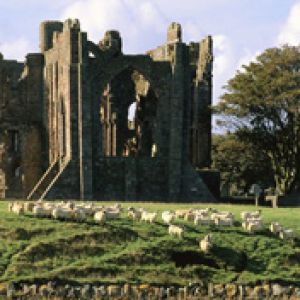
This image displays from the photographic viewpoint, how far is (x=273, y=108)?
75.9m

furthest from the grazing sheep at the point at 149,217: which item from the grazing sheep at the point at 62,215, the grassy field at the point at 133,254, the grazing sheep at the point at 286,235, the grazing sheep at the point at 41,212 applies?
the grazing sheep at the point at 286,235

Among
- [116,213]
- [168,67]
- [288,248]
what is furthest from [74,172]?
[288,248]

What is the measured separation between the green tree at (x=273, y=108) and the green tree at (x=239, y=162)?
2.20m

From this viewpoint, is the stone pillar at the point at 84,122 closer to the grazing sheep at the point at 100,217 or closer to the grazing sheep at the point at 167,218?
the grazing sheep at the point at 167,218

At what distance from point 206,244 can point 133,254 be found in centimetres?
296

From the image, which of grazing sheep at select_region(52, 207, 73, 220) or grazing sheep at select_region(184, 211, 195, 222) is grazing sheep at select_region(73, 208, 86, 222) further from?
grazing sheep at select_region(184, 211, 195, 222)

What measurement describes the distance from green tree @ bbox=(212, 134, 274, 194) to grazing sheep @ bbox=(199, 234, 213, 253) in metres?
41.7

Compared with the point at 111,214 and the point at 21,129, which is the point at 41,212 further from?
the point at 21,129

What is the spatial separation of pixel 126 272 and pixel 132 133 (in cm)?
4180

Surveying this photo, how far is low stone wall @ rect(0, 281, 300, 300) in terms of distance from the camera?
110ft

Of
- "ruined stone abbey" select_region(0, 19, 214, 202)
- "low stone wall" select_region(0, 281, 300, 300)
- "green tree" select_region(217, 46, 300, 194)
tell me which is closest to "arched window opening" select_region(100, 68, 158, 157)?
"ruined stone abbey" select_region(0, 19, 214, 202)

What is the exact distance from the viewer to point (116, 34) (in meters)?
74.0

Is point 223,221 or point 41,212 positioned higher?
point 41,212

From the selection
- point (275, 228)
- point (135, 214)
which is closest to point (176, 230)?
point (135, 214)
